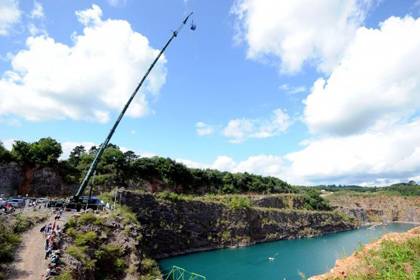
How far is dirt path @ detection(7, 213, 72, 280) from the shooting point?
13469 millimetres

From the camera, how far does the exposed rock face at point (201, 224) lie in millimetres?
39562

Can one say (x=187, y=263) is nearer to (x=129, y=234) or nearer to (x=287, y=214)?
(x=129, y=234)

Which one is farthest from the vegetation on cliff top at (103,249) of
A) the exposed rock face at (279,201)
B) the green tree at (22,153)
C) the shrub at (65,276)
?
the exposed rock face at (279,201)

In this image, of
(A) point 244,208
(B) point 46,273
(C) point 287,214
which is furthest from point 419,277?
(C) point 287,214

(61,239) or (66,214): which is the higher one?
(66,214)

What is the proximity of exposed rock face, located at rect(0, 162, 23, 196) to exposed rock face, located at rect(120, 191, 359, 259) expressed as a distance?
20.1 m

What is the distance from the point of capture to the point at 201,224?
4672cm

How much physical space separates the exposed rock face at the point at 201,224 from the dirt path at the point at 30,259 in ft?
62.9

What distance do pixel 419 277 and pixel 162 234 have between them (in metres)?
39.7

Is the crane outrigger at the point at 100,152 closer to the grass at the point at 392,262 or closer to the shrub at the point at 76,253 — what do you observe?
the shrub at the point at 76,253

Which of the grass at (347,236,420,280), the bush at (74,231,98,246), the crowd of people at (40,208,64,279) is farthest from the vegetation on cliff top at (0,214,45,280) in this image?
the grass at (347,236,420,280)

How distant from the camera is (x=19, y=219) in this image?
757 inches

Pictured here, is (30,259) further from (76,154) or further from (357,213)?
(357,213)

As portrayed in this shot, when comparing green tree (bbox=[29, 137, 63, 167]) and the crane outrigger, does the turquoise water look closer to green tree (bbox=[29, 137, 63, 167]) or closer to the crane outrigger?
the crane outrigger
